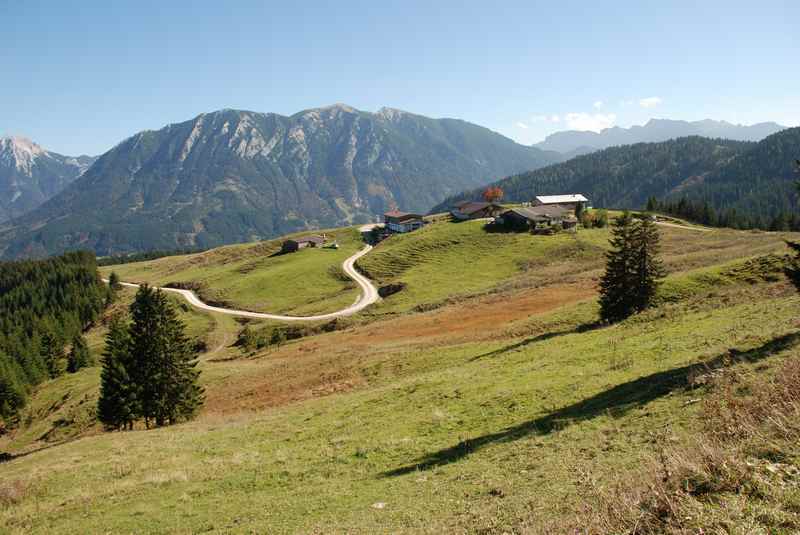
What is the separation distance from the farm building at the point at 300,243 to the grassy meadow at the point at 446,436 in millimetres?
95704

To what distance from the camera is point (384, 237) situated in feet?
484

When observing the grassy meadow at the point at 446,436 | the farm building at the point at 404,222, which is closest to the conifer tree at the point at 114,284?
the farm building at the point at 404,222

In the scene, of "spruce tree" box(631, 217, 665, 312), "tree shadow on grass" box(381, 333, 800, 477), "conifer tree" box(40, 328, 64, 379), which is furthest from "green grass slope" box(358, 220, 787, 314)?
"conifer tree" box(40, 328, 64, 379)

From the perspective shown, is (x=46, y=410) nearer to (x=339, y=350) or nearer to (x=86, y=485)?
(x=339, y=350)

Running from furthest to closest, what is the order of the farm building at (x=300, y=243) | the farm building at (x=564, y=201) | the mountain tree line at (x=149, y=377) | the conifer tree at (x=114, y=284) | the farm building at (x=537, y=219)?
1. the farm building at (x=300, y=243)
2. the conifer tree at (x=114, y=284)
3. the farm building at (x=564, y=201)
4. the farm building at (x=537, y=219)
5. the mountain tree line at (x=149, y=377)

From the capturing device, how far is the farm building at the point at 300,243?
143000 mm

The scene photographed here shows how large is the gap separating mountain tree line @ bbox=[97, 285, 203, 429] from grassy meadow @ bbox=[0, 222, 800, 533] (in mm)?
3558

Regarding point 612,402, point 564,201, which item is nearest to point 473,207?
point 564,201

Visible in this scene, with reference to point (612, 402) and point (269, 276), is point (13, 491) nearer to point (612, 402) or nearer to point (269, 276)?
point (612, 402)

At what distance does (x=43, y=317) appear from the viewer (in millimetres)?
111875

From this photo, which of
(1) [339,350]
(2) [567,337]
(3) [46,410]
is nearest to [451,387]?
(2) [567,337]

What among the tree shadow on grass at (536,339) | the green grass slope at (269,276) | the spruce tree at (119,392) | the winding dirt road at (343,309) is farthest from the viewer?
the green grass slope at (269,276)

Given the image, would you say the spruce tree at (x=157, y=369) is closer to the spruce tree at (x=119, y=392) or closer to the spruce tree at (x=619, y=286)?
the spruce tree at (x=119, y=392)

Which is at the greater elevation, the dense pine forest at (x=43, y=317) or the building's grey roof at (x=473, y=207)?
the building's grey roof at (x=473, y=207)
